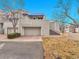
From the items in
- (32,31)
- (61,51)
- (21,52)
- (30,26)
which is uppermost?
(30,26)

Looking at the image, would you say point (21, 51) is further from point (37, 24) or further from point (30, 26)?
point (30, 26)

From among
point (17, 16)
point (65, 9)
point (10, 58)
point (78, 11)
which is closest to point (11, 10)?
point (17, 16)

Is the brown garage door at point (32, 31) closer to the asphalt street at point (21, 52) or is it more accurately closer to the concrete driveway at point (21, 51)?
the concrete driveway at point (21, 51)

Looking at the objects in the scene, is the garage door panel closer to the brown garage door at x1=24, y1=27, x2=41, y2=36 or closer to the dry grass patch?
the brown garage door at x1=24, y1=27, x2=41, y2=36

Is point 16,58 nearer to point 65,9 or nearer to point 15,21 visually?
point 65,9

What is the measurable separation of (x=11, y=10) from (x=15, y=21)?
322 cm

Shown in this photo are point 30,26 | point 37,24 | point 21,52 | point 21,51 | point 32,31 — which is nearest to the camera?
point 21,52

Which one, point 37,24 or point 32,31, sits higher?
point 37,24

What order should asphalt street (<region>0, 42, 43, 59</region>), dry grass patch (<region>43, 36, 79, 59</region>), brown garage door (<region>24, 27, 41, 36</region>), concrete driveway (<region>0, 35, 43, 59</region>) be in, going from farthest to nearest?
brown garage door (<region>24, 27, 41, 36</region>)
concrete driveway (<region>0, 35, 43, 59</region>)
asphalt street (<region>0, 42, 43, 59</region>)
dry grass patch (<region>43, 36, 79, 59</region>)

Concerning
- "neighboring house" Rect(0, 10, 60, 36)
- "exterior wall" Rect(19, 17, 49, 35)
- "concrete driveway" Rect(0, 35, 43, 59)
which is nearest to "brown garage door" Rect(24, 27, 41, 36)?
"neighboring house" Rect(0, 10, 60, 36)

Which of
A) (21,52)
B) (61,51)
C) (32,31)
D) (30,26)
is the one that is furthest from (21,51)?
(32,31)

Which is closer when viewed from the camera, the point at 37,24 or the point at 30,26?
the point at 37,24

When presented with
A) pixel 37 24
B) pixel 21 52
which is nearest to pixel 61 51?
pixel 21 52

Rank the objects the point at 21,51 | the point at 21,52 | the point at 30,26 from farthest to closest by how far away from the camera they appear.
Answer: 1. the point at 30,26
2. the point at 21,51
3. the point at 21,52
